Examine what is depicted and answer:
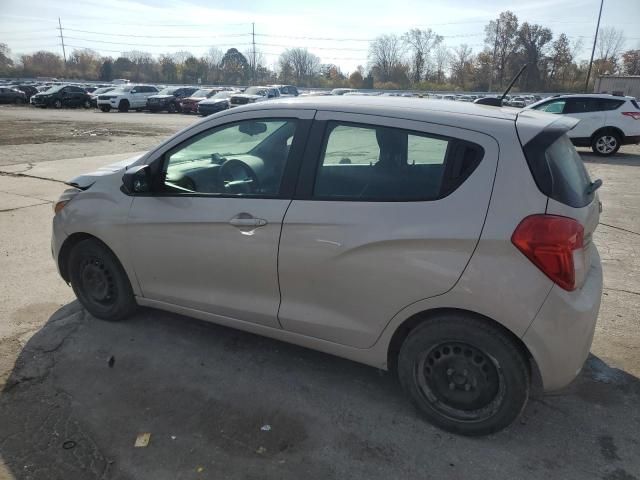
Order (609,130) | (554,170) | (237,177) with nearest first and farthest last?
(554,170) → (237,177) → (609,130)

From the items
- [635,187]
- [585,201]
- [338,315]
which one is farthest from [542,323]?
[635,187]

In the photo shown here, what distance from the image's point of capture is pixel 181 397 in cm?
296

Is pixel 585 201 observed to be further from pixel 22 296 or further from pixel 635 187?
pixel 635 187

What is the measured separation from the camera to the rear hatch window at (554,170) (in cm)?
231

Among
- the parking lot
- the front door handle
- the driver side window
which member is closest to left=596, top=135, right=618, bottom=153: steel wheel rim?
the parking lot

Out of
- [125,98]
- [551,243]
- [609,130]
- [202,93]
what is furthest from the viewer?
[202,93]

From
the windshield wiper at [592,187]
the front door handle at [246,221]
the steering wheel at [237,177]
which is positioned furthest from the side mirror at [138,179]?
the windshield wiper at [592,187]

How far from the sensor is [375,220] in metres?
2.54

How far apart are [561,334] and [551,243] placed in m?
0.46

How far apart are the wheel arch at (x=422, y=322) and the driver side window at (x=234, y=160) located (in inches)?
42.1

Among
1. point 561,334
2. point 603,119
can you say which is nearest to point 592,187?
point 561,334

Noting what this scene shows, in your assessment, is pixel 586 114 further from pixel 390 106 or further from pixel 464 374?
pixel 464 374

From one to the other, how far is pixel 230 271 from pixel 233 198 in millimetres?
460

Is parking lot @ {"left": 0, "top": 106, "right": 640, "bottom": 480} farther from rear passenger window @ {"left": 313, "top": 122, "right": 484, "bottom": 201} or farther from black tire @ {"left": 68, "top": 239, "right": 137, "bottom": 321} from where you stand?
rear passenger window @ {"left": 313, "top": 122, "right": 484, "bottom": 201}
